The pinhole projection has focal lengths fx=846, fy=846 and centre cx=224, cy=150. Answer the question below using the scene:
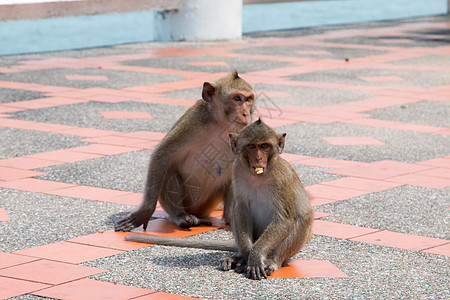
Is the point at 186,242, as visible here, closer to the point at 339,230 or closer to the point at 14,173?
the point at 339,230

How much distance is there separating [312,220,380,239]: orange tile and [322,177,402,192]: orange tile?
918 millimetres

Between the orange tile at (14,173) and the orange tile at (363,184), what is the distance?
214cm

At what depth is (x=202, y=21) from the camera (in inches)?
634

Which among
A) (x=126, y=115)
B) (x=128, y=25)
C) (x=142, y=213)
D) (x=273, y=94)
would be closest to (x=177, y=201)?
(x=142, y=213)

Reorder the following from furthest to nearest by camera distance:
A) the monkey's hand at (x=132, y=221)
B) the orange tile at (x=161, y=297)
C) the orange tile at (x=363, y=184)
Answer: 1. the orange tile at (x=363, y=184)
2. the monkey's hand at (x=132, y=221)
3. the orange tile at (x=161, y=297)

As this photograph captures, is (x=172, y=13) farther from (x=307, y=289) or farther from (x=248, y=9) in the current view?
(x=248, y=9)

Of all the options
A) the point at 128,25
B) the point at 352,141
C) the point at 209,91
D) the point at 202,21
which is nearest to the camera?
the point at 209,91

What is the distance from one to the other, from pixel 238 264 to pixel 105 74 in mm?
7984

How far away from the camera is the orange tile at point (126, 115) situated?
857cm

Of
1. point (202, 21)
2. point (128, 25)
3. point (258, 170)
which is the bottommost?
point (128, 25)

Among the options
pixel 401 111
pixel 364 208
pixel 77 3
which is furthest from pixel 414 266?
pixel 77 3

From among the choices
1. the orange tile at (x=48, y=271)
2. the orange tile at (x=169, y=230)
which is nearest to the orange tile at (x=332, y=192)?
the orange tile at (x=169, y=230)

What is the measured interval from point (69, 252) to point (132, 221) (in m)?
0.56

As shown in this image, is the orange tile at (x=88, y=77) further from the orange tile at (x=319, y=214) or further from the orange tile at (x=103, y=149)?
→ the orange tile at (x=319, y=214)
